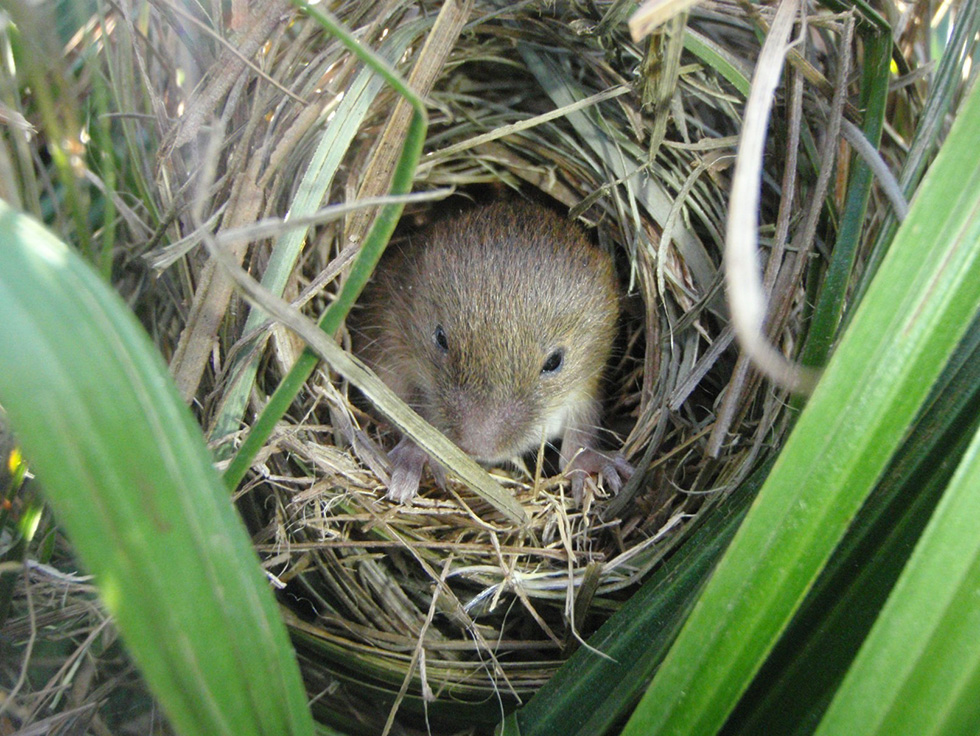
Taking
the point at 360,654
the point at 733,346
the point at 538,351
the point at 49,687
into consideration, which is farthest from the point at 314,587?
the point at 733,346

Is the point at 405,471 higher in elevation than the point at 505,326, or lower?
lower

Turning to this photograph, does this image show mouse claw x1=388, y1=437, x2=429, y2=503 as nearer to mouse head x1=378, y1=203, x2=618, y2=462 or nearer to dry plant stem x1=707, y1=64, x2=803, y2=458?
mouse head x1=378, y1=203, x2=618, y2=462

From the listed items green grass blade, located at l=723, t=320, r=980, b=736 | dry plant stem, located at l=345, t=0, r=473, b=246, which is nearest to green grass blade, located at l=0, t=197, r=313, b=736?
green grass blade, located at l=723, t=320, r=980, b=736

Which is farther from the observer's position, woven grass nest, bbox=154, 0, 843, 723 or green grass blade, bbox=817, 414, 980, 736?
woven grass nest, bbox=154, 0, 843, 723

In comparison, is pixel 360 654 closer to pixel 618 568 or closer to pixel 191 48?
pixel 618 568

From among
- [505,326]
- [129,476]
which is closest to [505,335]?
[505,326]

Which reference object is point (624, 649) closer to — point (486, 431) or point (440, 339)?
point (486, 431)

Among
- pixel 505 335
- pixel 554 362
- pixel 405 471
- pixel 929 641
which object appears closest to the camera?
pixel 929 641
